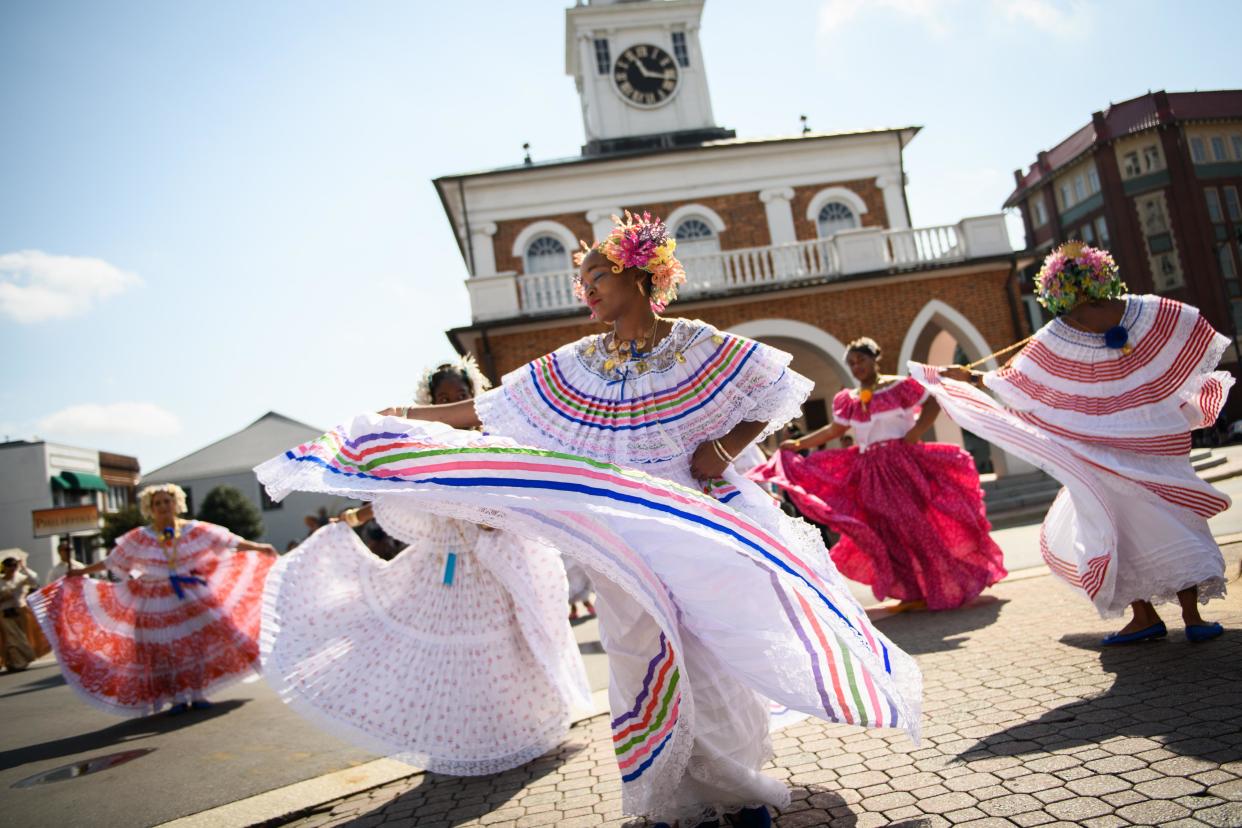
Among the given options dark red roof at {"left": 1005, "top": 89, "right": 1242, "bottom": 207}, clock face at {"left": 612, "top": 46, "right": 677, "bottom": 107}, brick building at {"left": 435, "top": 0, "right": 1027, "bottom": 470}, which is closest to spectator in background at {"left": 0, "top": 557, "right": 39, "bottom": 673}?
brick building at {"left": 435, "top": 0, "right": 1027, "bottom": 470}

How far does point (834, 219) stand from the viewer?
21516mm

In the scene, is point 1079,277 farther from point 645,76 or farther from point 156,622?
point 645,76

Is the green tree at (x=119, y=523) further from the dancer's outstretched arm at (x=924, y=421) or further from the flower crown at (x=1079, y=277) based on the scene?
the flower crown at (x=1079, y=277)

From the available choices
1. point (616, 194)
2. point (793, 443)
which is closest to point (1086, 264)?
point (793, 443)

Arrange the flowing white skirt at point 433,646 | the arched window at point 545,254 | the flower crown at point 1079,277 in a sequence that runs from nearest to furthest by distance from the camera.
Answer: the flowing white skirt at point 433,646
the flower crown at point 1079,277
the arched window at point 545,254

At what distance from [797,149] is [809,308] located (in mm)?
6140

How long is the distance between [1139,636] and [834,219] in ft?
61.6

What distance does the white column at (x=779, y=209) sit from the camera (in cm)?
2086

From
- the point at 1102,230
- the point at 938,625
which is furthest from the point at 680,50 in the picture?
the point at 1102,230

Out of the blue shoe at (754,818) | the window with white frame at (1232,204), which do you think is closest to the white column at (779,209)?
the blue shoe at (754,818)

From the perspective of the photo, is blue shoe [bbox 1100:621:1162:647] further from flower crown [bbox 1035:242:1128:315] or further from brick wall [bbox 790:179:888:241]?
brick wall [bbox 790:179:888:241]

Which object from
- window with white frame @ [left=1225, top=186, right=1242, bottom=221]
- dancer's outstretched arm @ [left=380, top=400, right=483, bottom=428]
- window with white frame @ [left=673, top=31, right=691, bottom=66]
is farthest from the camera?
window with white frame @ [left=1225, top=186, right=1242, bottom=221]

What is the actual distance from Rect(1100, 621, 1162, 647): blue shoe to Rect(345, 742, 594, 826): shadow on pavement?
8.69 ft

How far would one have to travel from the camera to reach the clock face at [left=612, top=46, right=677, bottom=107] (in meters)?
22.8
